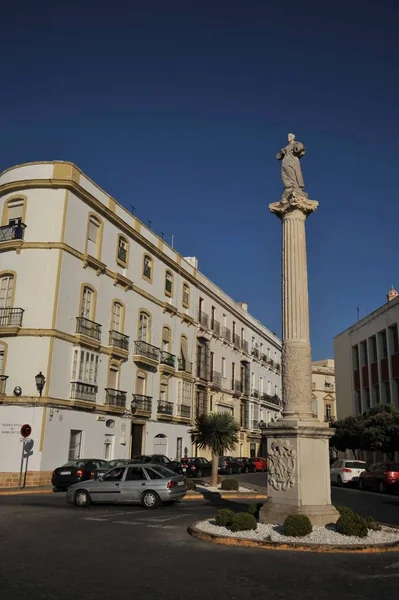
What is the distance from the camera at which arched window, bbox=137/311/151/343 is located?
1430 inches

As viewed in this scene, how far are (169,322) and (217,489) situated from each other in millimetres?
17649

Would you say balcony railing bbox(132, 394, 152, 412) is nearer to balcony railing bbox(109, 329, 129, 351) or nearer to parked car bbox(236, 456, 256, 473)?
balcony railing bbox(109, 329, 129, 351)

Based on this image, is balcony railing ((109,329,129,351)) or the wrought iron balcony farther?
balcony railing ((109,329,129,351))

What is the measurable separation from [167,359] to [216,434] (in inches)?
557

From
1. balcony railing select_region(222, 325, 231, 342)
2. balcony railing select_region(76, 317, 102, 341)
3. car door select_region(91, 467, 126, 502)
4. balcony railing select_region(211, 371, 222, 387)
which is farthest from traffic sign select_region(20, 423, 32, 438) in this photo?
balcony railing select_region(222, 325, 231, 342)

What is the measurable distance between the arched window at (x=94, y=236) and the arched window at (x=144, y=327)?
6182 mm

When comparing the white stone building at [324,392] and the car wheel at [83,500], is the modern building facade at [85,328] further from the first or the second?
the white stone building at [324,392]

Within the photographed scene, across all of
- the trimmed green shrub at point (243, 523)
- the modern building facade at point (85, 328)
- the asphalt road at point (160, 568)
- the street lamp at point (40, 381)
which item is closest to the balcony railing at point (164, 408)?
the modern building facade at point (85, 328)

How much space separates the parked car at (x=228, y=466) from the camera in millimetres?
39531

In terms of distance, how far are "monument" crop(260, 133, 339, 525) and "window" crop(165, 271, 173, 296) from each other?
26454mm

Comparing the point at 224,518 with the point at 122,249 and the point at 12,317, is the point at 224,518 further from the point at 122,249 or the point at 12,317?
the point at 122,249

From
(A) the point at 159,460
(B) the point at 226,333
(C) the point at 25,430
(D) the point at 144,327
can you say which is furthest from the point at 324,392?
(C) the point at 25,430

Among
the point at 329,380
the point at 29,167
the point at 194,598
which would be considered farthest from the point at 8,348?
the point at 329,380

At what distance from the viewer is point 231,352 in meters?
52.4
